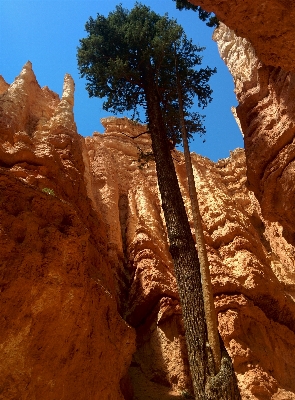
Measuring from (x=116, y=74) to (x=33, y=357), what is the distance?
737 cm

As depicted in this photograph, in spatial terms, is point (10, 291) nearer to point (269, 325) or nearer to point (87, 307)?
point (87, 307)

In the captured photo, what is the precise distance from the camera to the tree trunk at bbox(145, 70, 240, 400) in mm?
5480

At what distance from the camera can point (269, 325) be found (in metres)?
12.1

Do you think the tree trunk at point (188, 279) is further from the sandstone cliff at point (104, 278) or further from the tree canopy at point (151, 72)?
the sandstone cliff at point (104, 278)

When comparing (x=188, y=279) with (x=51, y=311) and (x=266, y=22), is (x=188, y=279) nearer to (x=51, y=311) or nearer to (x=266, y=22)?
(x=51, y=311)

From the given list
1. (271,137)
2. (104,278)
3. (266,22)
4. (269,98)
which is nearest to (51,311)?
(104,278)

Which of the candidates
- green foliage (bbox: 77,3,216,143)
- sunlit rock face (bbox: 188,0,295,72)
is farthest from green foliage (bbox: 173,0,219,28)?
sunlit rock face (bbox: 188,0,295,72)

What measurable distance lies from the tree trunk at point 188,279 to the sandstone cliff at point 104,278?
1.75 m

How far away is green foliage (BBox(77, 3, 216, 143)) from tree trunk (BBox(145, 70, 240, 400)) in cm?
106

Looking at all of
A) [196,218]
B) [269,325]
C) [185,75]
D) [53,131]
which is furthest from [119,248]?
[196,218]

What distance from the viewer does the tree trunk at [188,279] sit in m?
5.48

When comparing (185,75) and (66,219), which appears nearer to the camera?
(66,219)

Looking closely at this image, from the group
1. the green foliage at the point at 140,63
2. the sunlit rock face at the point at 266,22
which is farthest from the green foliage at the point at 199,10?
the sunlit rock face at the point at 266,22

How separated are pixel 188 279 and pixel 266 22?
461 centimetres
